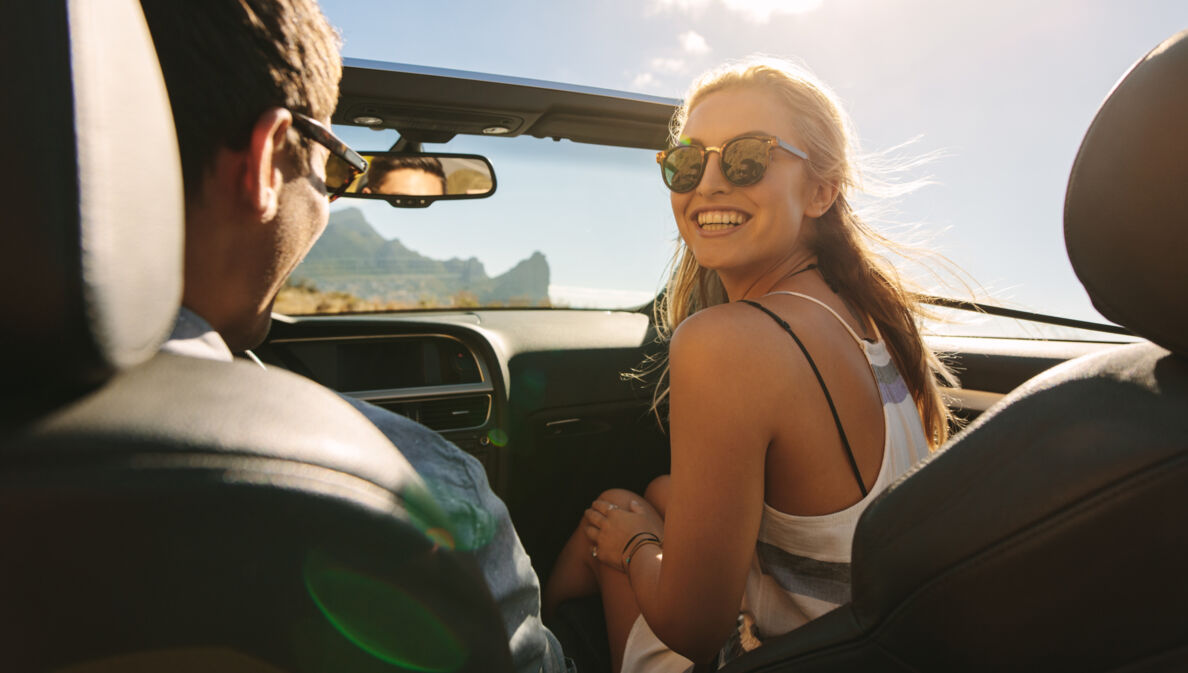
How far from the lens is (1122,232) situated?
2.95 ft

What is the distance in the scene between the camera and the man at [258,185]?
97cm

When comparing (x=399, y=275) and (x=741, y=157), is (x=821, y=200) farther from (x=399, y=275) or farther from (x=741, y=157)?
(x=399, y=275)

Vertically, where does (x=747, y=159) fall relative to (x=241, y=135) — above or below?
above

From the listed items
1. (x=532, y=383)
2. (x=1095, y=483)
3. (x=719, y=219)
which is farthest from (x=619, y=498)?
(x=1095, y=483)

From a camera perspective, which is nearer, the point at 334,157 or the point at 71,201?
the point at 71,201

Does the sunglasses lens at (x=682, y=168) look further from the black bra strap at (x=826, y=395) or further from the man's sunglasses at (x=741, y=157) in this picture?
the black bra strap at (x=826, y=395)

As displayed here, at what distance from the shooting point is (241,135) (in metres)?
1.04

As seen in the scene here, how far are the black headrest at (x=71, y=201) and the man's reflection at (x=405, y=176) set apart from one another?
2287 millimetres

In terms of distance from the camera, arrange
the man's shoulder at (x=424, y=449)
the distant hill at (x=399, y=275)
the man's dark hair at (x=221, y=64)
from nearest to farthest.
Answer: the man's dark hair at (x=221, y=64), the man's shoulder at (x=424, y=449), the distant hill at (x=399, y=275)

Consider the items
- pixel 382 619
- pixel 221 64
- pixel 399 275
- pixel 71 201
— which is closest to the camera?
pixel 71 201

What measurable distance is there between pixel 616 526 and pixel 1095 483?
162 cm

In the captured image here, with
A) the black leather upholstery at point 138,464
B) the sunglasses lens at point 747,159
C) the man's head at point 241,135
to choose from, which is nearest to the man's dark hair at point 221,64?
the man's head at point 241,135

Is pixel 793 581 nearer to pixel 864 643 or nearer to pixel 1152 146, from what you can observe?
pixel 864 643

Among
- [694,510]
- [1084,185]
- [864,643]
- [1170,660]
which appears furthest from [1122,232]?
[694,510]
